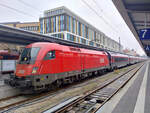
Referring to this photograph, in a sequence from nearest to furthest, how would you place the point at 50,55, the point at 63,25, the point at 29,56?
1. the point at 29,56
2. the point at 50,55
3. the point at 63,25

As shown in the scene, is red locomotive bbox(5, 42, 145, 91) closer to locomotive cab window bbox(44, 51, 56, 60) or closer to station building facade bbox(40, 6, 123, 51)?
locomotive cab window bbox(44, 51, 56, 60)

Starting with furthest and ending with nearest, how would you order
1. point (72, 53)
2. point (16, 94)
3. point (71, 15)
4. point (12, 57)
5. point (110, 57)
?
point (71, 15)
point (110, 57)
point (12, 57)
point (72, 53)
point (16, 94)

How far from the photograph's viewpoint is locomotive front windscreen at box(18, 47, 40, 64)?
8529mm

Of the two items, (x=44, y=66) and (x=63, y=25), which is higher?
(x=63, y=25)

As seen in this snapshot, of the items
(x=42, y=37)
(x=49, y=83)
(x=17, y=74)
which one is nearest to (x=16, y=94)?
(x=17, y=74)

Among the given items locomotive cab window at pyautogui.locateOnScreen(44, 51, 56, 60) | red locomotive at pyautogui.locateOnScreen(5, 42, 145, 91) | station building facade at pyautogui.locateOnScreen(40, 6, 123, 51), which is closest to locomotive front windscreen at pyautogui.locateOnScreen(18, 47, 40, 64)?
red locomotive at pyautogui.locateOnScreen(5, 42, 145, 91)

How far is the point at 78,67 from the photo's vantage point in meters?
12.3

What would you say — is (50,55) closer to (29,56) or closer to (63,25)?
(29,56)

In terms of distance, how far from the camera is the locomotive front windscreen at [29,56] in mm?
8529

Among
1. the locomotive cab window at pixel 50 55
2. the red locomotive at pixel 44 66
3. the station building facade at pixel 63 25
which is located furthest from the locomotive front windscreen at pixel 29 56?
the station building facade at pixel 63 25

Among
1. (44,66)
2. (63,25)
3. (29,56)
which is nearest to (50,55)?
(44,66)

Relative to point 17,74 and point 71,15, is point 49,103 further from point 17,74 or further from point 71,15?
point 71,15

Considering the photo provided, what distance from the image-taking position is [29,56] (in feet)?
Answer: 28.7

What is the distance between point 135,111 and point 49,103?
4.18 metres
